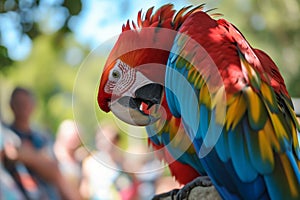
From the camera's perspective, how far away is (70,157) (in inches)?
97.3

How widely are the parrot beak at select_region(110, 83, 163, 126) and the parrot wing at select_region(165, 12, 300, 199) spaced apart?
49 mm

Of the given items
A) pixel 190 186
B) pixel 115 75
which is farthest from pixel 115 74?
pixel 190 186

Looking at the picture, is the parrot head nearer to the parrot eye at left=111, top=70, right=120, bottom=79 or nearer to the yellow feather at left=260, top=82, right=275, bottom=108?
the parrot eye at left=111, top=70, right=120, bottom=79

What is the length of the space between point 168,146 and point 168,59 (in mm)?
198

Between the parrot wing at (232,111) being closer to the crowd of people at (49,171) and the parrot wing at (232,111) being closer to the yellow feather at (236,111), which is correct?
the yellow feather at (236,111)

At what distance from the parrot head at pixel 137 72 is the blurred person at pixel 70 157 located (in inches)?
48.8

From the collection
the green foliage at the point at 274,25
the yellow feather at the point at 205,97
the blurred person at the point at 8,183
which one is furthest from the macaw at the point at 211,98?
the green foliage at the point at 274,25

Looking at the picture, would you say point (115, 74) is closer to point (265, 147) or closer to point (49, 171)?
point (265, 147)

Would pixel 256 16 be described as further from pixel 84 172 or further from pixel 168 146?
pixel 168 146

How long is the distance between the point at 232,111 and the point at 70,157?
1437mm

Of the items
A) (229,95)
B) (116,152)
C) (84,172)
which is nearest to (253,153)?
(229,95)

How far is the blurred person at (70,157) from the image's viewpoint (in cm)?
245

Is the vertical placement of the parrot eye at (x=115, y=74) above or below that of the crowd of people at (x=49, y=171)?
above

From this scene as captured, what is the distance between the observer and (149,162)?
1613mm
